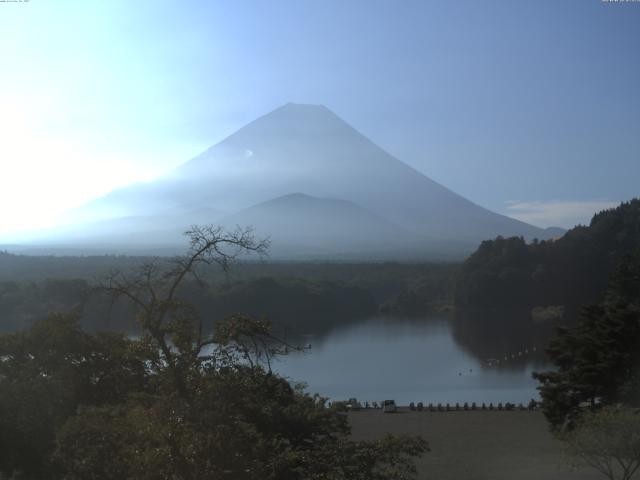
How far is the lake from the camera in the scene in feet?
43.1

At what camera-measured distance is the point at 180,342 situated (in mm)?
2926

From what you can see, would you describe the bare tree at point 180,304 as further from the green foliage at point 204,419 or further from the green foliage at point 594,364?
the green foliage at point 594,364

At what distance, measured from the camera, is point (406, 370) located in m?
15.9

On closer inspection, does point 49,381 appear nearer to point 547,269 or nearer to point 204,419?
point 204,419

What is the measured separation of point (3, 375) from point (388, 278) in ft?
105

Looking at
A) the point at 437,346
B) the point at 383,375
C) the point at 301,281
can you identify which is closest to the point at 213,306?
the point at 301,281

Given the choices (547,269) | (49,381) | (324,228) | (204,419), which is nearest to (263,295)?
(547,269)

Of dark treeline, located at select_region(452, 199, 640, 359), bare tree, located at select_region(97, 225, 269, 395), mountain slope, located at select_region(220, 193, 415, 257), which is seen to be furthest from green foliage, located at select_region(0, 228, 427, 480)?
mountain slope, located at select_region(220, 193, 415, 257)

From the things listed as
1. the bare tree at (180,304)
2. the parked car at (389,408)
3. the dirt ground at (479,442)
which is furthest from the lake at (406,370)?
the bare tree at (180,304)

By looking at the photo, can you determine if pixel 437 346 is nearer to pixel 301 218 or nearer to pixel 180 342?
pixel 180 342

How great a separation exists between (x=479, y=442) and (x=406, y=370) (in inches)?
304

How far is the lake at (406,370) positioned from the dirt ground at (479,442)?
2541 mm

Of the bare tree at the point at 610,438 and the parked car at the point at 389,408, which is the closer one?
the bare tree at the point at 610,438

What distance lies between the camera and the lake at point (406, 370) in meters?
13.1
